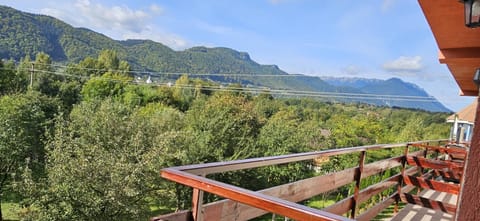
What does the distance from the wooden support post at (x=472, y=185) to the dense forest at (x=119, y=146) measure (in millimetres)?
9030

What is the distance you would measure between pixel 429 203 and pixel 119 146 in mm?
10321

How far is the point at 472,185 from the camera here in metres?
0.67

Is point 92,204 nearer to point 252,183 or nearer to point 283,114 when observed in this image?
point 252,183

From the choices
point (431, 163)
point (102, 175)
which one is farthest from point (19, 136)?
point (431, 163)

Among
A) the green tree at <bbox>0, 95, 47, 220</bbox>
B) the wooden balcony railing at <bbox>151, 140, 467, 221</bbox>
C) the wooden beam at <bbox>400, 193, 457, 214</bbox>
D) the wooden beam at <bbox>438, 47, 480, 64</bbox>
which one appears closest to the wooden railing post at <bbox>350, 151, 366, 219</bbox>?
the wooden balcony railing at <bbox>151, 140, 467, 221</bbox>

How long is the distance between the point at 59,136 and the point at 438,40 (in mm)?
10450

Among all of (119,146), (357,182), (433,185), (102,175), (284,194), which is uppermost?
(284,194)

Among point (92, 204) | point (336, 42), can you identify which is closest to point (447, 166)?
point (92, 204)

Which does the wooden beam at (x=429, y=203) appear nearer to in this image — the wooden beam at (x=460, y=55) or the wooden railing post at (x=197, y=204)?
the wooden beam at (x=460, y=55)

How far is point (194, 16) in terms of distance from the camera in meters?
27.2

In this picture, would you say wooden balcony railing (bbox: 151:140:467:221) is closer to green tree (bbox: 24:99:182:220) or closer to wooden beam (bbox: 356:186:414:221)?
wooden beam (bbox: 356:186:414:221)

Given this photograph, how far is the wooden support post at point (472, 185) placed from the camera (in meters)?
0.66

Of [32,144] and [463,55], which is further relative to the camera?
[32,144]

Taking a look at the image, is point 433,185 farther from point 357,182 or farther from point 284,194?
point 284,194
